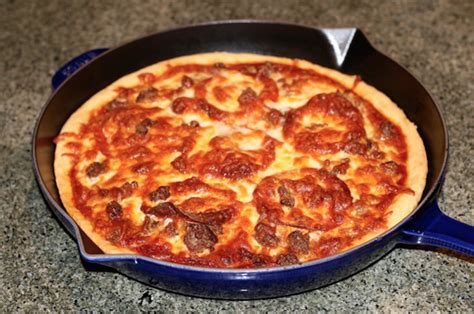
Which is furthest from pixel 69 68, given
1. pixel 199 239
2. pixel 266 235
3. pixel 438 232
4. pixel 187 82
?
pixel 438 232

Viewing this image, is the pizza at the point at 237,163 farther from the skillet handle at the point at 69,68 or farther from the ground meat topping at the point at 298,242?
the skillet handle at the point at 69,68

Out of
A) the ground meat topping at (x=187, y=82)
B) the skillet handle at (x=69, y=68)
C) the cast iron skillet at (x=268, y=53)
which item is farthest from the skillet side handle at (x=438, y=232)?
the skillet handle at (x=69, y=68)

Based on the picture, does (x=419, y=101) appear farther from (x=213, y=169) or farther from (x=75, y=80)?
(x=75, y=80)

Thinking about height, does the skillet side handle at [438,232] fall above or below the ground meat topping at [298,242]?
above

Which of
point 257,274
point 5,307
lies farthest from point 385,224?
point 5,307

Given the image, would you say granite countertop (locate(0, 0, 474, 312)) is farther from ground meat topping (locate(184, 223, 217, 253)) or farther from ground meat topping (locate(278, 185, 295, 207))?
ground meat topping (locate(278, 185, 295, 207))
